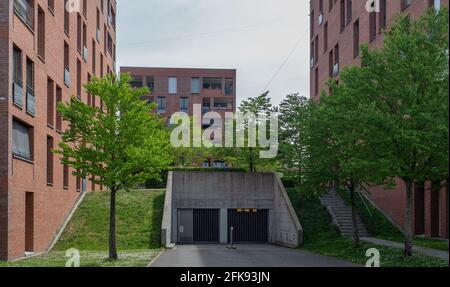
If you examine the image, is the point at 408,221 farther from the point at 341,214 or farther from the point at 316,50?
the point at 316,50

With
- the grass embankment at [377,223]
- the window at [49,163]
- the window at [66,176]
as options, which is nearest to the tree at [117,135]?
the window at [49,163]

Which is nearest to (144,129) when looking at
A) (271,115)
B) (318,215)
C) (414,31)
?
(414,31)

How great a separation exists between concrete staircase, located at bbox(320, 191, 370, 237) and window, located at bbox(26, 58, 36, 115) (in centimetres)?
1615

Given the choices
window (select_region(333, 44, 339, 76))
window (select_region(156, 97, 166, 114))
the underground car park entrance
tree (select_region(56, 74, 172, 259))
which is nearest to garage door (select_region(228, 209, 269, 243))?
the underground car park entrance

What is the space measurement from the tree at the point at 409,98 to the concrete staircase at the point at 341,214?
11423mm

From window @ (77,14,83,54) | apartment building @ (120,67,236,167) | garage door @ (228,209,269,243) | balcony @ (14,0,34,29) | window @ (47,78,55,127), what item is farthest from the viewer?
apartment building @ (120,67,236,167)

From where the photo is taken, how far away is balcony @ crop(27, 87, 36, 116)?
76.4 feet

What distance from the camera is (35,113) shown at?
24391 millimetres

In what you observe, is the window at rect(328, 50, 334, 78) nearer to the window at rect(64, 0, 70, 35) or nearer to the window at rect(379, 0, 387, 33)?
the window at rect(379, 0, 387, 33)

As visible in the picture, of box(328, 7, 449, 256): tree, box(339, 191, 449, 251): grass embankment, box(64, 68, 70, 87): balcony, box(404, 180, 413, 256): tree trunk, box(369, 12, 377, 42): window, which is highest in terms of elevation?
box(369, 12, 377, 42): window

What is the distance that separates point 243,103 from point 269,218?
37.4ft

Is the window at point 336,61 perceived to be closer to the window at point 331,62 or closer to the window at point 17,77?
the window at point 331,62

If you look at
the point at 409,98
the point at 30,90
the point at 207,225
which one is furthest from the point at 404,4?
the point at 30,90

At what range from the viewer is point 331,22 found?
43.4 m
